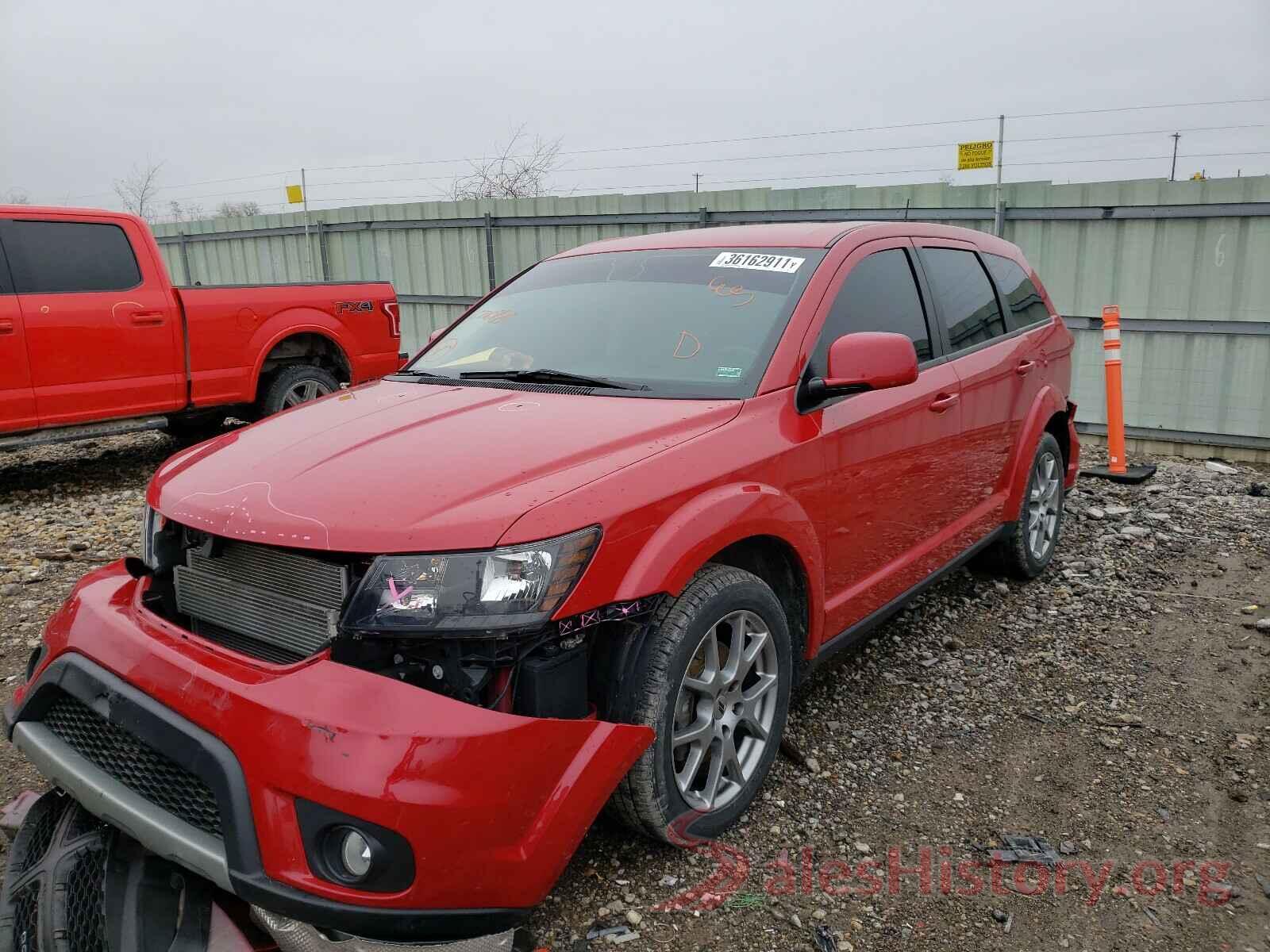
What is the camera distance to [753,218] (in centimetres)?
1016

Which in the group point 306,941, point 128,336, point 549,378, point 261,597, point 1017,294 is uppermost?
point 1017,294

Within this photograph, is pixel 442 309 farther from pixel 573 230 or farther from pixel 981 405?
pixel 981 405

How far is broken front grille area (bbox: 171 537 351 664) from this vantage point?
2.18 metres

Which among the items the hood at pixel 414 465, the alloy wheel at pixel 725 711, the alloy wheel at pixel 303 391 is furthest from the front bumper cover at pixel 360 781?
the alloy wheel at pixel 303 391

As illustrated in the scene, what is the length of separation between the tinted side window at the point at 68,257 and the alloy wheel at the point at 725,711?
5.91 meters

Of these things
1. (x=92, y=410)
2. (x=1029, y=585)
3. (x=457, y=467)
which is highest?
(x=457, y=467)

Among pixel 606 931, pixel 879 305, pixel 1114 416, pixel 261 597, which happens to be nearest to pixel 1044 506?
pixel 879 305

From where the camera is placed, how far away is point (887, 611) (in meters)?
3.55

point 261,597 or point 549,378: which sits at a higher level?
point 549,378

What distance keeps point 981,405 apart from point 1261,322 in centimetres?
575

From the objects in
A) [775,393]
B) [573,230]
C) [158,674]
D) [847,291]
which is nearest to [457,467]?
[158,674]

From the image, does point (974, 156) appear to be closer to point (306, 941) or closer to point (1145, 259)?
point (1145, 259)

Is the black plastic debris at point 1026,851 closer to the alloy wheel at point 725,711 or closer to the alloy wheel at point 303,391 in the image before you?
the alloy wheel at point 725,711

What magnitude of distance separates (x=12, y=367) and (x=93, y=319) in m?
→ 0.60
